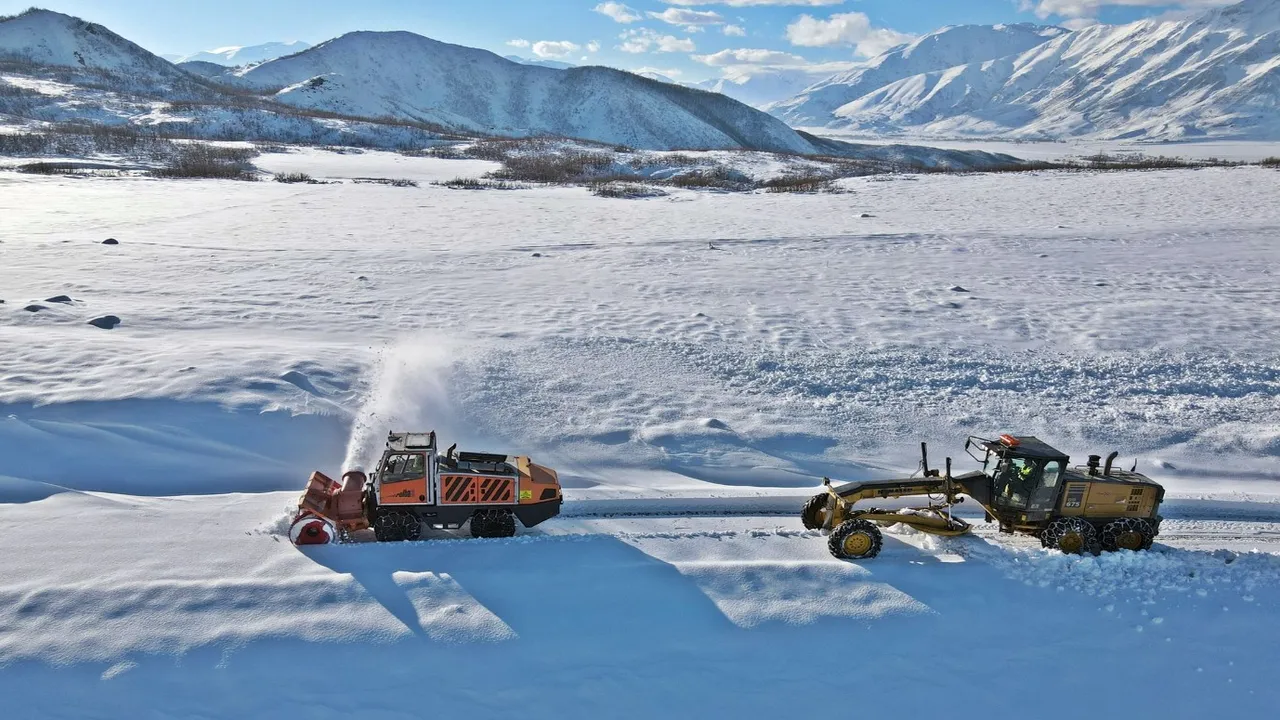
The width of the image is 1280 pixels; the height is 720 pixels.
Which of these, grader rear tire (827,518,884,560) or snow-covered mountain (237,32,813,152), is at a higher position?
snow-covered mountain (237,32,813,152)

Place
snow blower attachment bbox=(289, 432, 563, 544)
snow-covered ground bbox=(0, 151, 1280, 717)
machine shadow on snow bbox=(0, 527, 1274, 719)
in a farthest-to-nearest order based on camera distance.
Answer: snow blower attachment bbox=(289, 432, 563, 544) → snow-covered ground bbox=(0, 151, 1280, 717) → machine shadow on snow bbox=(0, 527, 1274, 719)

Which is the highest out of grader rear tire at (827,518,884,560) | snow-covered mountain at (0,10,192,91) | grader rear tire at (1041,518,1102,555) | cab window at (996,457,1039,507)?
snow-covered mountain at (0,10,192,91)

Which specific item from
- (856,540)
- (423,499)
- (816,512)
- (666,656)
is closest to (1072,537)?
(856,540)

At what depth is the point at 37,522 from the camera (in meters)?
8.87

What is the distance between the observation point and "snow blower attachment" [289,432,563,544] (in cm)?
855

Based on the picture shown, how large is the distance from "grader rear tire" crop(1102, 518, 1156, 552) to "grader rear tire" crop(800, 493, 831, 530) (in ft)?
10.5

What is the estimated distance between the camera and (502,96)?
5517 inches

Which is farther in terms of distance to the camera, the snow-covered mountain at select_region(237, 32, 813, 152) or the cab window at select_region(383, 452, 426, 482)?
the snow-covered mountain at select_region(237, 32, 813, 152)

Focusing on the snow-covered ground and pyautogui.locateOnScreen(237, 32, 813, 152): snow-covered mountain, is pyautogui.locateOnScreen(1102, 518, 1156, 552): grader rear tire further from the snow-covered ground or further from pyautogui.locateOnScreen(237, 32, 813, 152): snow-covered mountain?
pyautogui.locateOnScreen(237, 32, 813, 152): snow-covered mountain

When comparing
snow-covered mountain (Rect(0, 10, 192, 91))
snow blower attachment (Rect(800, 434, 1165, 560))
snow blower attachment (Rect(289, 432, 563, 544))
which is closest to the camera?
snow blower attachment (Rect(800, 434, 1165, 560))

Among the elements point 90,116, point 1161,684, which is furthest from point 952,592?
point 90,116

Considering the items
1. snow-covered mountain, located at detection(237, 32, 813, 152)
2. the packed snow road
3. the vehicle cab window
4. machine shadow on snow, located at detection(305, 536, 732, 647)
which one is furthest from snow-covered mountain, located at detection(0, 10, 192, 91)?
the vehicle cab window

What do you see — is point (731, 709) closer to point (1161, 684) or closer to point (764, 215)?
point (1161, 684)

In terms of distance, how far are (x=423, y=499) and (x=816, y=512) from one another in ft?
15.9
